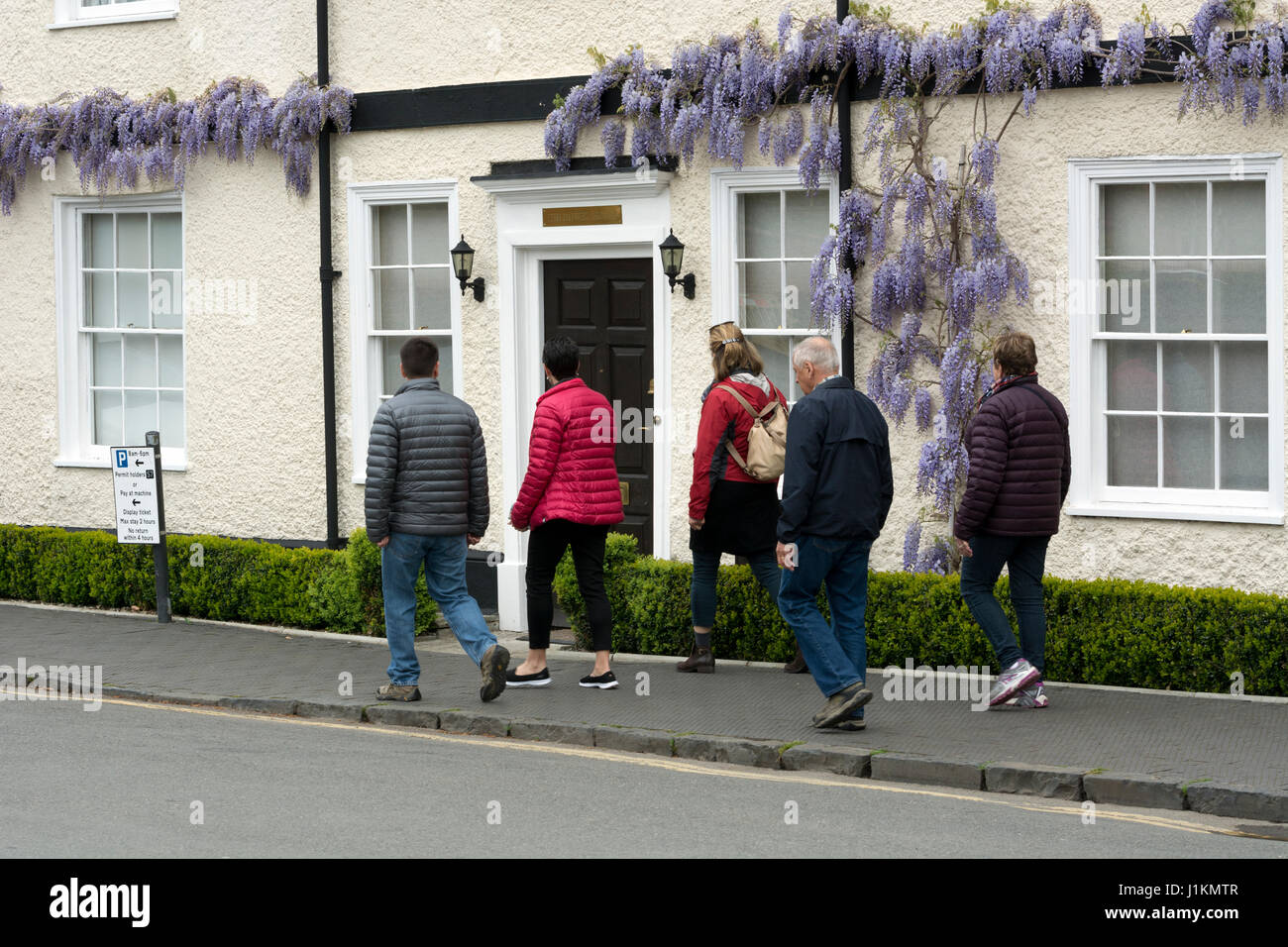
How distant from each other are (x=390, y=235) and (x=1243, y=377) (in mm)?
6608

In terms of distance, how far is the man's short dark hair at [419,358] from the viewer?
32.3ft

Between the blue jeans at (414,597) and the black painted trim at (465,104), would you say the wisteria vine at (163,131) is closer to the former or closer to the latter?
the black painted trim at (465,104)

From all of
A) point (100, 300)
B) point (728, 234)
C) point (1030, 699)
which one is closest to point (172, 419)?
point (100, 300)

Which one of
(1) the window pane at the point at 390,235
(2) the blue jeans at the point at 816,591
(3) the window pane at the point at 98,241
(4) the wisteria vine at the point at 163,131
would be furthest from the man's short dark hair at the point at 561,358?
(3) the window pane at the point at 98,241

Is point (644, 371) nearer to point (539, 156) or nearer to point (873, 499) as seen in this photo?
point (539, 156)

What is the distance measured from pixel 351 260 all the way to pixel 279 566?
2.49m

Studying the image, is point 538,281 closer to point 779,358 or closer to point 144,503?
point 779,358

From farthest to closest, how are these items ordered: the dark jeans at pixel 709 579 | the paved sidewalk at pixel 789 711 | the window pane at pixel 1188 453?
1. the window pane at pixel 1188 453
2. the dark jeans at pixel 709 579
3. the paved sidewalk at pixel 789 711

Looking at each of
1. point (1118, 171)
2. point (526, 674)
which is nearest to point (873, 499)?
point (526, 674)

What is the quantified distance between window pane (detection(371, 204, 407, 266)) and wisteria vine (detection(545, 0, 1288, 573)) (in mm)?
2379

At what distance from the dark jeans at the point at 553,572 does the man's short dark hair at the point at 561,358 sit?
873mm

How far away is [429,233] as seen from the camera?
44.6 feet

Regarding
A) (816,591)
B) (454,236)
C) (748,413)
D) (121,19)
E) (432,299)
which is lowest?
(816,591)

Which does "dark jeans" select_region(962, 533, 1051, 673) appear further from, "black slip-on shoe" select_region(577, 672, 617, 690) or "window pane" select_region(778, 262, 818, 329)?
"window pane" select_region(778, 262, 818, 329)
